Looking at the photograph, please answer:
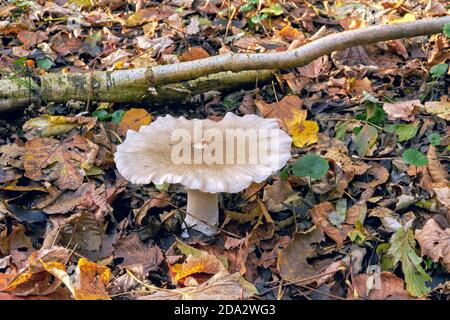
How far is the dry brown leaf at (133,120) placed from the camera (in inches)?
148

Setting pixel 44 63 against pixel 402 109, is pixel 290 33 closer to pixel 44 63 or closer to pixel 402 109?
pixel 402 109

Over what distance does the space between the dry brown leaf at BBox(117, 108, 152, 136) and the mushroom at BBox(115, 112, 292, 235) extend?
2.14ft

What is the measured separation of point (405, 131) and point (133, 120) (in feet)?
6.21

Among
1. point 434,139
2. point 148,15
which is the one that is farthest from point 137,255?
point 148,15

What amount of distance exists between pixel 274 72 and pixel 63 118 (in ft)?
5.34

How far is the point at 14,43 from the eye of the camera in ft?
16.1

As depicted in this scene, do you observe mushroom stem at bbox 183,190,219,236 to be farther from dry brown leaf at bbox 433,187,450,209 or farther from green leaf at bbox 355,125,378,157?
dry brown leaf at bbox 433,187,450,209

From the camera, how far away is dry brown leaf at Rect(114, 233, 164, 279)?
2764mm

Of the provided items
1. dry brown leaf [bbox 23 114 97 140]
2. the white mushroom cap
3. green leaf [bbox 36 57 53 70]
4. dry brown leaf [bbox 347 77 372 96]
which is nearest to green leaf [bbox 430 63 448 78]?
dry brown leaf [bbox 347 77 372 96]

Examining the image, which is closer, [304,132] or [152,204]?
[152,204]

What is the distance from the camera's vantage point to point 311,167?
297 centimetres

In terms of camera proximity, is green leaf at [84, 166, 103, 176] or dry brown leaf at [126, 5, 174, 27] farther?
dry brown leaf at [126, 5, 174, 27]
